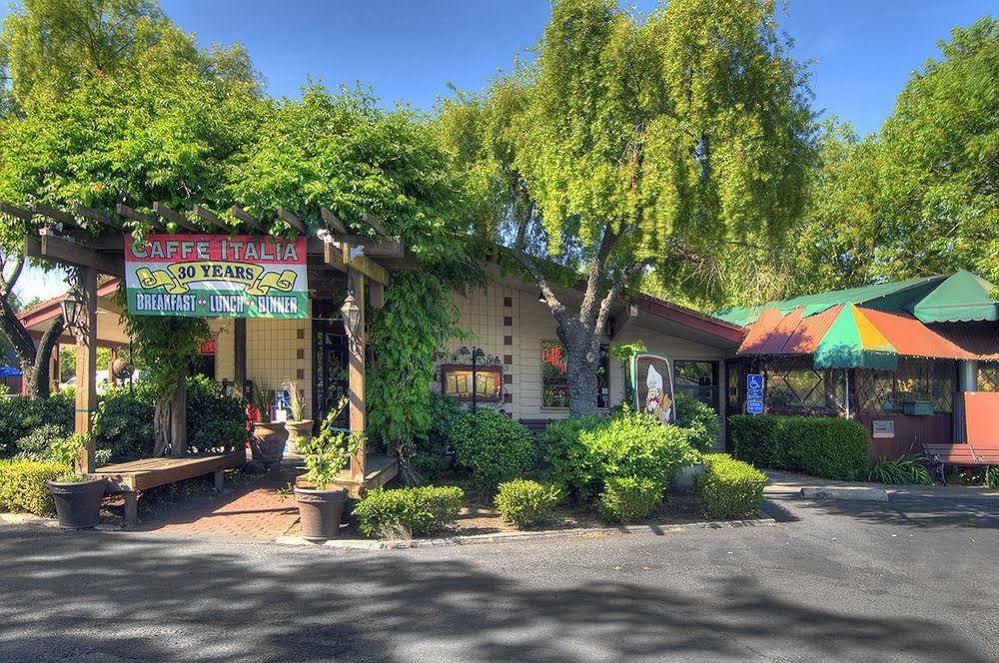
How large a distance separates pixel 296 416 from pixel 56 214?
6.41m

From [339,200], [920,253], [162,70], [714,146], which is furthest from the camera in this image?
[920,253]

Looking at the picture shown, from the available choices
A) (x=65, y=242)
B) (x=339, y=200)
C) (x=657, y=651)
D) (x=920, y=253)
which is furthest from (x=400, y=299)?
(x=920, y=253)

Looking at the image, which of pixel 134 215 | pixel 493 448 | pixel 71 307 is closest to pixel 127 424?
pixel 71 307

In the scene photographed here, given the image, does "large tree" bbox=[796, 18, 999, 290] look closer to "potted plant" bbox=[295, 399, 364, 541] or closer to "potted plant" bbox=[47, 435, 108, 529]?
"potted plant" bbox=[295, 399, 364, 541]

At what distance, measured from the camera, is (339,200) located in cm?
769

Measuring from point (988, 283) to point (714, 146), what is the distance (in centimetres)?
987

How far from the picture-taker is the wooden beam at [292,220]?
7441 mm

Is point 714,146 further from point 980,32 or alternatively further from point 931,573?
point 980,32

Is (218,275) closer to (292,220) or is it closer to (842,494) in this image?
(292,220)

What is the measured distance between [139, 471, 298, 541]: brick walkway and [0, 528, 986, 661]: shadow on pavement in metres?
1.13

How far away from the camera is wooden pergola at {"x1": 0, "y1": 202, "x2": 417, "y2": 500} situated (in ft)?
25.2

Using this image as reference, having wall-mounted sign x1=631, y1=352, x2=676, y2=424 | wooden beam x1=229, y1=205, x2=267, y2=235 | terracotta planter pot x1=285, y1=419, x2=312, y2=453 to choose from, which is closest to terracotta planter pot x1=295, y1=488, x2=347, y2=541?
wooden beam x1=229, y1=205, x2=267, y2=235

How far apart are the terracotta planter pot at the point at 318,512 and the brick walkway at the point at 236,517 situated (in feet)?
1.71

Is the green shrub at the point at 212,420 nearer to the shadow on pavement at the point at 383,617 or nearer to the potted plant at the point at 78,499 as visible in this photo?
the potted plant at the point at 78,499
